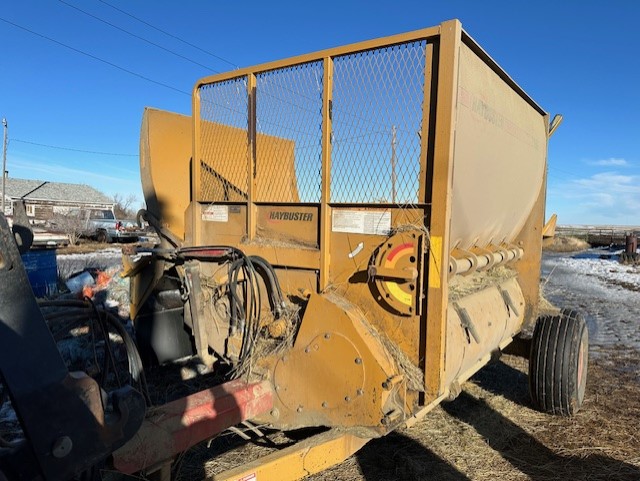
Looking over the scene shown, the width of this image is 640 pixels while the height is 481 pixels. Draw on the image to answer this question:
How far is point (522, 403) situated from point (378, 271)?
2.97m

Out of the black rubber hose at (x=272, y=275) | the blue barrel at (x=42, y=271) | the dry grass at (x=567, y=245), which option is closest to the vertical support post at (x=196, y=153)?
the black rubber hose at (x=272, y=275)

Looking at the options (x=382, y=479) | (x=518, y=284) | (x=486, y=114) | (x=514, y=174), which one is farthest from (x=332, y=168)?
(x=518, y=284)

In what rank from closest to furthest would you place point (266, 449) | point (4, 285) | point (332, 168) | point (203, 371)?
point (4, 285) < point (332, 168) < point (266, 449) < point (203, 371)

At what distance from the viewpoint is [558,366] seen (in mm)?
4266

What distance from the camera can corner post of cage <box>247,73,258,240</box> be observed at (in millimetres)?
3436

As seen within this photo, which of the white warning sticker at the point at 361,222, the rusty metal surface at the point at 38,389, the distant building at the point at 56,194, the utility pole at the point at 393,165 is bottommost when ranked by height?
the rusty metal surface at the point at 38,389

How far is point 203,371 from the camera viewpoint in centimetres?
507

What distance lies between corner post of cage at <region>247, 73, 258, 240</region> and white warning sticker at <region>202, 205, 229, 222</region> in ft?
0.99

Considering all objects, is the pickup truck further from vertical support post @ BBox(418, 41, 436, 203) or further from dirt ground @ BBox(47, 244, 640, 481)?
vertical support post @ BBox(418, 41, 436, 203)

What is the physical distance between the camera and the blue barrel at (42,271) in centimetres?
834

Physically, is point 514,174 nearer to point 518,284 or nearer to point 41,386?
point 518,284

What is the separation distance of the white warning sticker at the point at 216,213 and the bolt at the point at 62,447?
2426 mm

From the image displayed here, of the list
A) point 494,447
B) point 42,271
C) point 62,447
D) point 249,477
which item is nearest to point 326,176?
point 249,477

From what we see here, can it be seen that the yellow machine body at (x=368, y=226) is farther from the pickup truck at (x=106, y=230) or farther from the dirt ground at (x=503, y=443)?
the pickup truck at (x=106, y=230)
